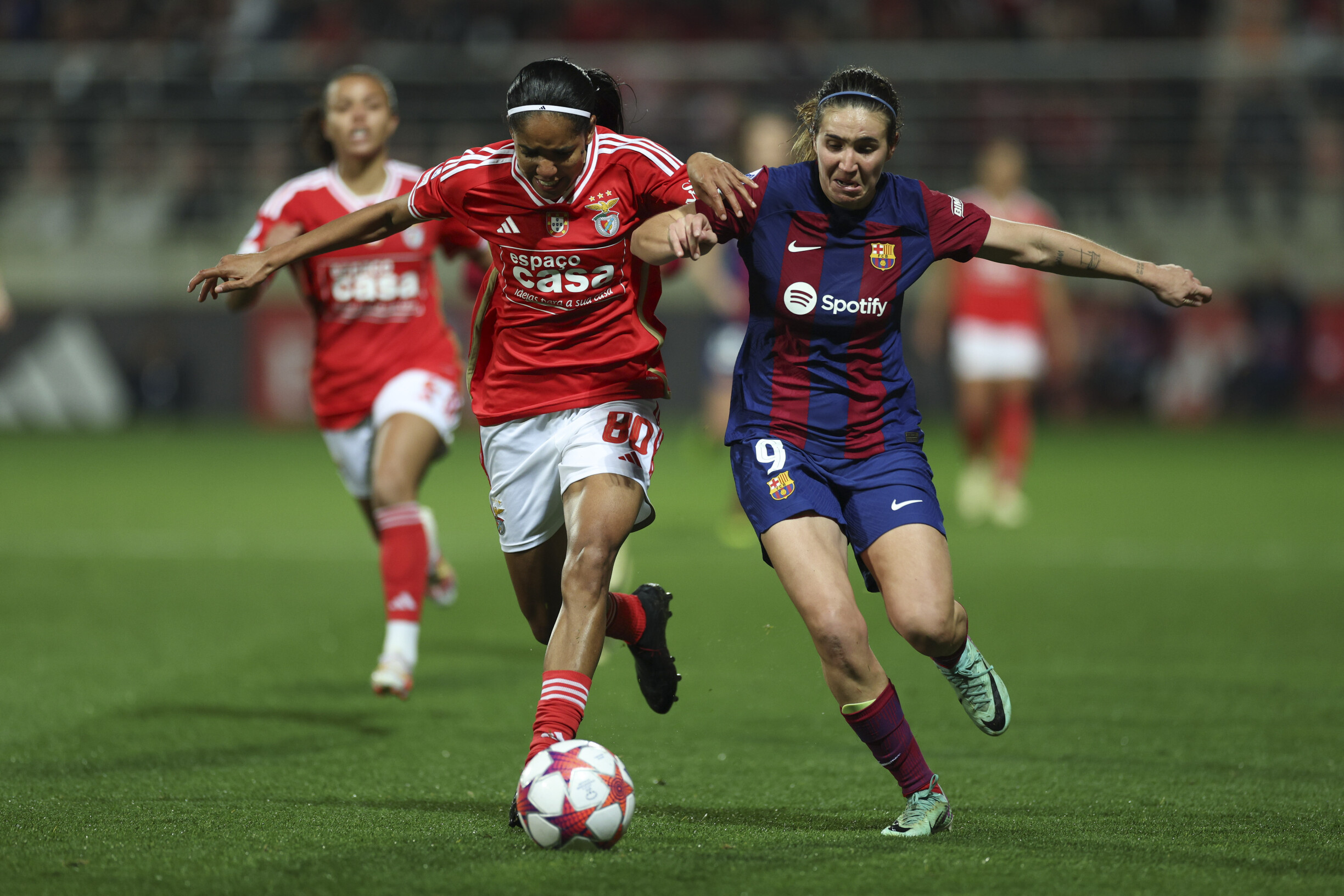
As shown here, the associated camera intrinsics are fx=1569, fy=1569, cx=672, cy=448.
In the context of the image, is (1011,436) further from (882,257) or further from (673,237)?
(673,237)

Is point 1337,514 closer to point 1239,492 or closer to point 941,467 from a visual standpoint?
point 1239,492

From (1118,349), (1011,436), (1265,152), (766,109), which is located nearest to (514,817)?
(1011,436)

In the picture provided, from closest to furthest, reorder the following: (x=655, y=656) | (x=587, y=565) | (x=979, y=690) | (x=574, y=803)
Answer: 1. (x=574, y=803)
2. (x=587, y=565)
3. (x=979, y=690)
4. (x=655, y=656)

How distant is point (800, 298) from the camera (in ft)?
14.7

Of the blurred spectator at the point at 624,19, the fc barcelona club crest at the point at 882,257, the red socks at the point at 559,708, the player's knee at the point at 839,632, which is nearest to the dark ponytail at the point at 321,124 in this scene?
the fc barcelona club crest at the point at 882,257

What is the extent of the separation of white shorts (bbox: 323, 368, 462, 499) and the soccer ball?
8.44 ft

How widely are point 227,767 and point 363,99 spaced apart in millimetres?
2837

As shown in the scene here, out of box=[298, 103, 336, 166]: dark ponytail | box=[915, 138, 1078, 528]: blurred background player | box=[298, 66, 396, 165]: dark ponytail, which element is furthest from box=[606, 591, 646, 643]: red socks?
box=[915, 138, 1078, 528]: blurred background player

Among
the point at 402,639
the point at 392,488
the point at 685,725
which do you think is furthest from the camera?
the point at 392,488

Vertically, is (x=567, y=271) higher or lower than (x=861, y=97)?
lower

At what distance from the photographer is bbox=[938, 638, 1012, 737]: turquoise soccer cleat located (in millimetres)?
4582

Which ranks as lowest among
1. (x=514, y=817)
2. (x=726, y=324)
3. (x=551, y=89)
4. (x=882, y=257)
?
(x=514, y=817)

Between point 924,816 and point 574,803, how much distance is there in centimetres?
96

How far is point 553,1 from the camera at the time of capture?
891 inches
